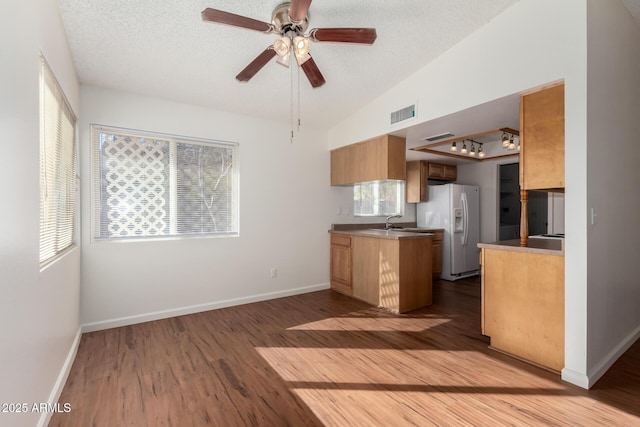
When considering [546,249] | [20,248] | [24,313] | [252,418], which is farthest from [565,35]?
[24,313]

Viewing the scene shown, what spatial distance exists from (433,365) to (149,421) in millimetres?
1985

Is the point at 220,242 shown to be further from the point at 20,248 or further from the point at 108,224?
the point at 20,248

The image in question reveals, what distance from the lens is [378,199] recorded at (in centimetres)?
541

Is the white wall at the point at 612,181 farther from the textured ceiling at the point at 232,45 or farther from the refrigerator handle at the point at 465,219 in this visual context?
the refrigerator handle at the point at 465,219

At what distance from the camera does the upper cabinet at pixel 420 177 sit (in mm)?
5586

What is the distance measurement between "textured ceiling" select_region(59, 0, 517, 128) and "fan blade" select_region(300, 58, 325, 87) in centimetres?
42

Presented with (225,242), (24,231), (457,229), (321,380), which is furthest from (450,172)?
(24,231)

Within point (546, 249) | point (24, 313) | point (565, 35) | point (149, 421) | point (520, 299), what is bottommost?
point (149, 421)

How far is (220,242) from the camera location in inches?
149

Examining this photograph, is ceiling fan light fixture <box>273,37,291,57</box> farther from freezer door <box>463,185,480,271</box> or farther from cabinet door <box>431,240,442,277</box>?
freezer door <box>463,185,480,271</box>

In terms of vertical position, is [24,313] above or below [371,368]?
above

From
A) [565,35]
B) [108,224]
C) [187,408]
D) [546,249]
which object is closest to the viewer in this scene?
[187,408]

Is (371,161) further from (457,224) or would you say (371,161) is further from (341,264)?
(457,224)

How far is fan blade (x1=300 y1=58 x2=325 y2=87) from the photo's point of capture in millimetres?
2338
